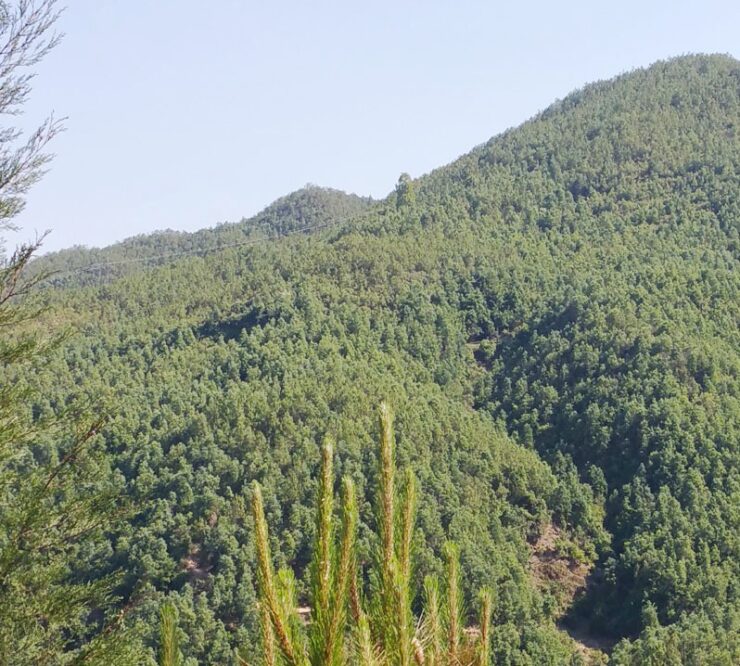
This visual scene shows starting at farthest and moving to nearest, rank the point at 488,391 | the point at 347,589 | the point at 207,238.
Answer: the point at 207,238, the point at 488,391, the point at 347,589

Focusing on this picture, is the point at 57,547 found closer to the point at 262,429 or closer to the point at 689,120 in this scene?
the point at 262,429

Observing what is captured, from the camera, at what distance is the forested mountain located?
40375mm

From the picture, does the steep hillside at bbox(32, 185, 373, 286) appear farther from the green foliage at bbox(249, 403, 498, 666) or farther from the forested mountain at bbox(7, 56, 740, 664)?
the green foliage at bbox(249, 403, 498, 666)

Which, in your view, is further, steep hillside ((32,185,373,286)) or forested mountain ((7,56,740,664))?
steep hillside ((32,185,373,286))

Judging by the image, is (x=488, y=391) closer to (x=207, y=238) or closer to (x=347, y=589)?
(x=347, y=589)

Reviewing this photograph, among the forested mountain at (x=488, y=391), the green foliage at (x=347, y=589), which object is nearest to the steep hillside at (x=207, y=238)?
the forested mountain at (x=488, y=391)

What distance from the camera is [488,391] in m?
63.2

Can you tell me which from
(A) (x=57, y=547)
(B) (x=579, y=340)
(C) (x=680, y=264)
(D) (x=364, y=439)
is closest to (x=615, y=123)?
(C) (x=680, y=264)

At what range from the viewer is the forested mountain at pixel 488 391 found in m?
40.4

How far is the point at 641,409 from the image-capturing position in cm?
5250

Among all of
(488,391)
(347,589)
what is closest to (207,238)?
(488,391)

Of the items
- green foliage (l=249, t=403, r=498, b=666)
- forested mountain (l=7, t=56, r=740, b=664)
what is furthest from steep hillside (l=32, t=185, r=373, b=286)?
green foliage (l=249, t=403, r=498, b=666)

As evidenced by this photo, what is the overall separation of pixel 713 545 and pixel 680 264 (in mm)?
31632

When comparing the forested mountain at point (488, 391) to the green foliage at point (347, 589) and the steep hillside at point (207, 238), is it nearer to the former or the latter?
the green foliage at point (347, 589)
